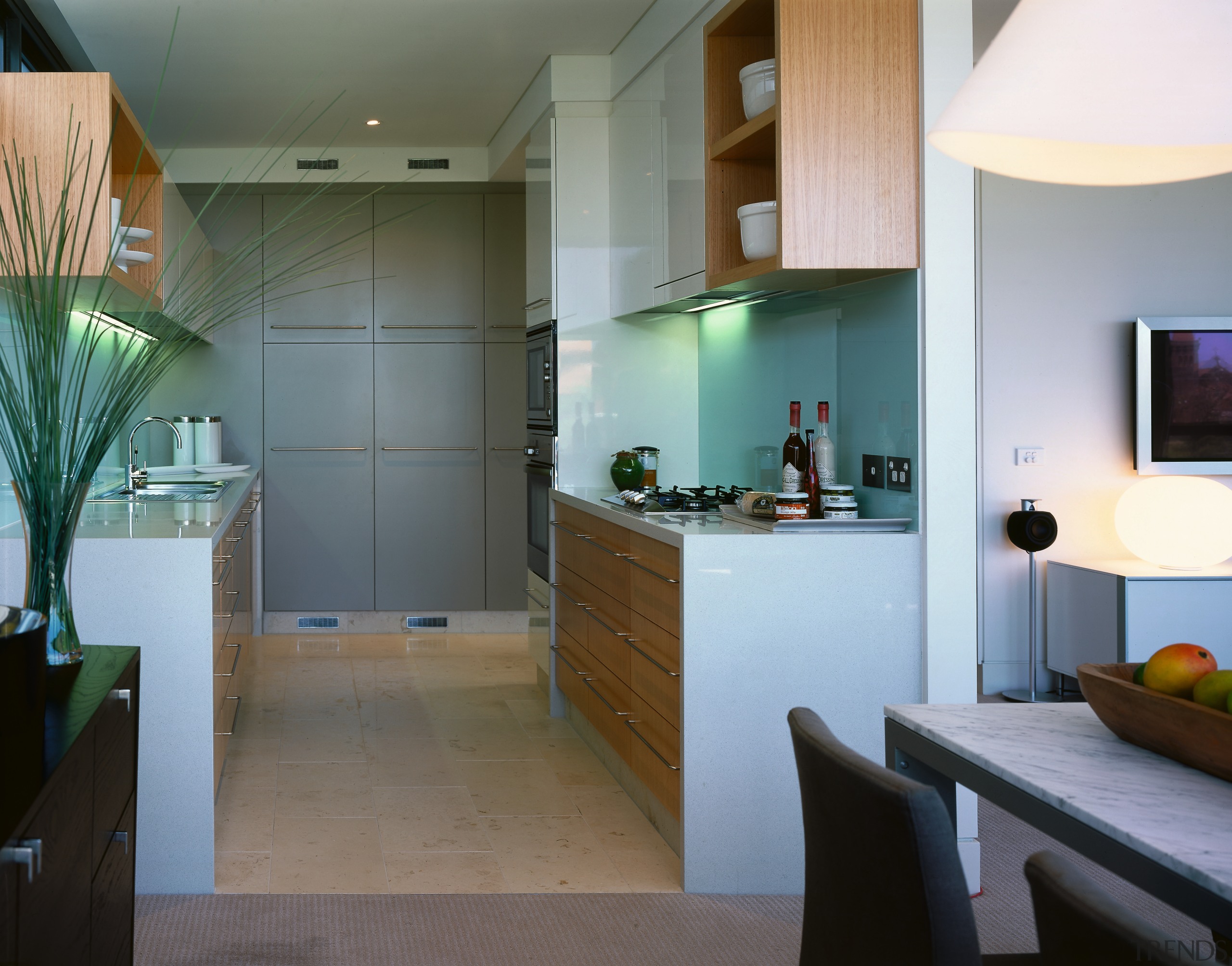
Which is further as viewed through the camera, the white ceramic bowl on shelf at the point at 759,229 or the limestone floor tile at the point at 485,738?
the limestone floor tile at the point at 485,738

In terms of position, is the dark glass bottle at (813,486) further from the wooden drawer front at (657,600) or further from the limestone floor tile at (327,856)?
the limestone floor tile at (327,856)

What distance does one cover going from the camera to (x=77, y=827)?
4.97 ft

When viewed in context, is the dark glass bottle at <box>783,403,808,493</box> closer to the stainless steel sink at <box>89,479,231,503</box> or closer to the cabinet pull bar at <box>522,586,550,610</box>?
the cabinet pull bar at <box>522,586,550,610</box>

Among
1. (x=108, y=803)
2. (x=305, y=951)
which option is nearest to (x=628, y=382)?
(x=305, y=951)

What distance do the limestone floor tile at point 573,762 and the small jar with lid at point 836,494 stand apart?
4.37 feet

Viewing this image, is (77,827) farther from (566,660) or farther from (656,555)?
(566,660)

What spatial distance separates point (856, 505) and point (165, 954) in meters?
2.01

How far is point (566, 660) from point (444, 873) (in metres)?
1.48

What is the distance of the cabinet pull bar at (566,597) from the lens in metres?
4.00

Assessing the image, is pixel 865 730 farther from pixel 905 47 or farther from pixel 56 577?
pixel 56 577

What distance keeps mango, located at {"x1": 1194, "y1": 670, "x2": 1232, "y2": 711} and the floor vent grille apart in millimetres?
5560

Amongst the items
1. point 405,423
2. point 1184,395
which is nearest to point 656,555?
point 1184,395

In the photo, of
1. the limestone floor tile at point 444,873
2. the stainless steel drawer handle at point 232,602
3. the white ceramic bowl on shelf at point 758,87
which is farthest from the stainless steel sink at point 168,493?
the white ceramic bowl on shelf at point 758,87

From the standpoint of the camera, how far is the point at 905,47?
2717mm
